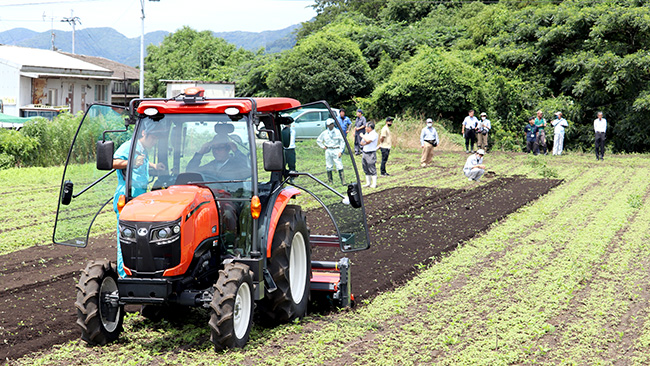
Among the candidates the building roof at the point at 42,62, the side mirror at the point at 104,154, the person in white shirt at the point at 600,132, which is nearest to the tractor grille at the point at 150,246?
the side mirror at the point at 104,154

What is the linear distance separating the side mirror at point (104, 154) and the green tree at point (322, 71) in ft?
93.4

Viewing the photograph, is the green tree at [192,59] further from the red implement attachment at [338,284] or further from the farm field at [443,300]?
the red implement attachment at [338,284]

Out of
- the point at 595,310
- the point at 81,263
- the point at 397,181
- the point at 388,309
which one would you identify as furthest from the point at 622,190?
the point at 81,263

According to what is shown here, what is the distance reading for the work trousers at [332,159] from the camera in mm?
7207

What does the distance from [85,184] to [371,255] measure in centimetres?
438

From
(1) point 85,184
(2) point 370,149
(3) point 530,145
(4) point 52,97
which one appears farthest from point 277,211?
(4) point 52,97

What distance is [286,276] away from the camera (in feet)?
20.9

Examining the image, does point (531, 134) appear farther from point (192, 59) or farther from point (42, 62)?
point (192, 59)

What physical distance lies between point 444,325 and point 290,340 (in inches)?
65.5

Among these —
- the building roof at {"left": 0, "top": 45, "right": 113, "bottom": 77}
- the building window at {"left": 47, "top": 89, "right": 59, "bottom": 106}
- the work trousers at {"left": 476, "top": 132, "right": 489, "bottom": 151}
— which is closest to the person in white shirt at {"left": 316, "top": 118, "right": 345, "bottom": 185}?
the work trousers at {"left": 476, "top": 132, "right": 489, "bottom": 151}

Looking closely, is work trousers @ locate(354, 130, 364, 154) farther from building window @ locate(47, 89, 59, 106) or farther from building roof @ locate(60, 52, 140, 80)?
building roof @ locate(60, 52, 140, 80)

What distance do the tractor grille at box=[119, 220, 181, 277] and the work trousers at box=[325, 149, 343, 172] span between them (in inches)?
87.9

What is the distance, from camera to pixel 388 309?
291 inches

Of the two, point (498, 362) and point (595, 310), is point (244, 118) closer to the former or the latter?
point (498, 362)
